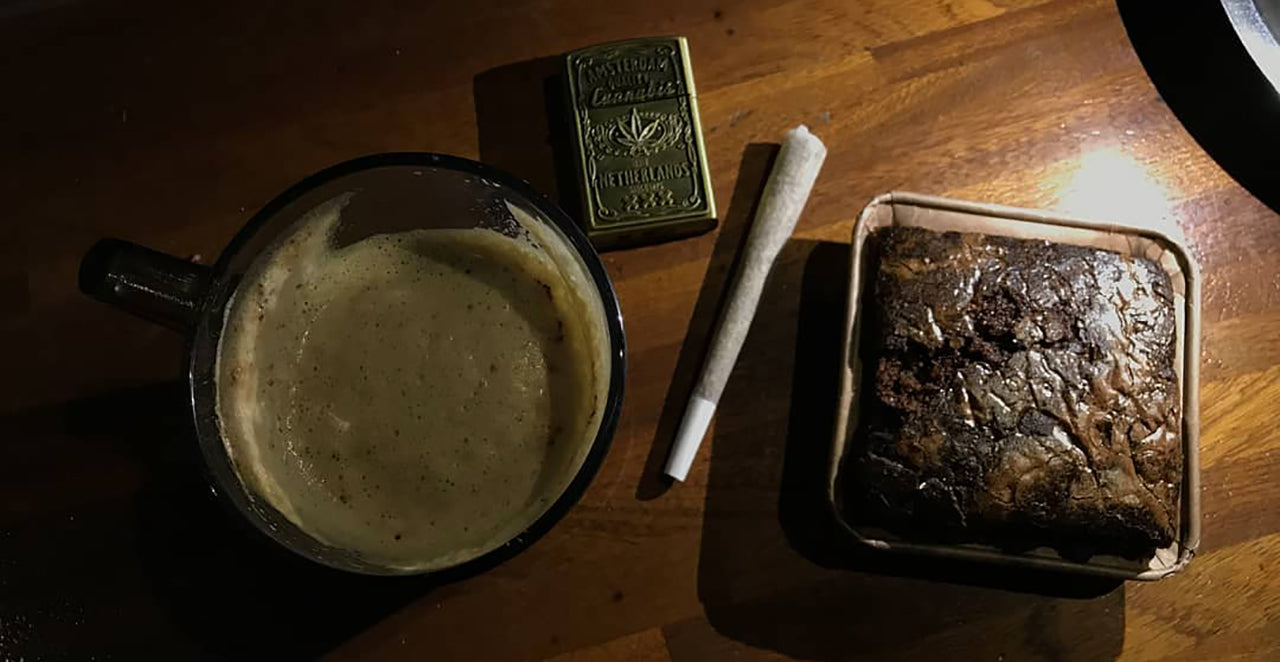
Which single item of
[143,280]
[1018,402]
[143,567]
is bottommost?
[143,567]

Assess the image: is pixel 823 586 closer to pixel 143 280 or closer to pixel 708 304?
pixel 708 304

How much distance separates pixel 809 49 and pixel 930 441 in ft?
1.25

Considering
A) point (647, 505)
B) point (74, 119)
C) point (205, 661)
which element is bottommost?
point (205, 661)

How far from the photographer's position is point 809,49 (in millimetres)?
943

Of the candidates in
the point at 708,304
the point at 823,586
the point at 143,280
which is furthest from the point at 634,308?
the point at 143,280

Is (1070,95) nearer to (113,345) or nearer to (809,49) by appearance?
(809,49)

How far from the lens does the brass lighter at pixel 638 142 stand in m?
0.88

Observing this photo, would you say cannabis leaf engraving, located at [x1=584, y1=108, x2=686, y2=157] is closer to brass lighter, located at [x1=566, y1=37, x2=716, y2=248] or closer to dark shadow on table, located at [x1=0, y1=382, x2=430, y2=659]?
brass lighter, located at [x1=566, y1=37, x2=716, y2=248]

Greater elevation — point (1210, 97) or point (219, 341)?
point (1210, 97)

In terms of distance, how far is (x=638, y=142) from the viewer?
0.89 metres

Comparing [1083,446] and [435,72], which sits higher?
[435,72]

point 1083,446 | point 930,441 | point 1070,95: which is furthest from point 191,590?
point 1070,95

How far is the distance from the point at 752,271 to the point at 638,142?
152 millimetres

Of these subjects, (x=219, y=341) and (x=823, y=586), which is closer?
(x=219, y=341)
